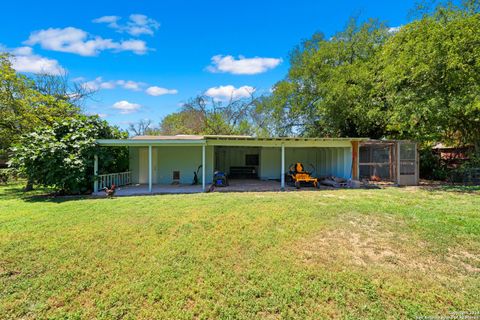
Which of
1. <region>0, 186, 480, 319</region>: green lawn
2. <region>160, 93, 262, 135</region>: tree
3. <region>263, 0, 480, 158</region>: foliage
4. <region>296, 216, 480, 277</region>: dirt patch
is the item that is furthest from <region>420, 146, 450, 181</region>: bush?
<region>160, 93, 262, 135</region>: tree

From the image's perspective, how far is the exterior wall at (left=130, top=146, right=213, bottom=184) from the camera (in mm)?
11992

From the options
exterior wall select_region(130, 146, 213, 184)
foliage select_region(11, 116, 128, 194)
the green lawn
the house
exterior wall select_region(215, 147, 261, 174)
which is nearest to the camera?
the green lawn

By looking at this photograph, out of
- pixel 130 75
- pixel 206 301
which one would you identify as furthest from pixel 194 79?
pixel 206 301

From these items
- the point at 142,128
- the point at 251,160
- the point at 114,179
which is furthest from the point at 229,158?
the point at 142,128

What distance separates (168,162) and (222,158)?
186 inches

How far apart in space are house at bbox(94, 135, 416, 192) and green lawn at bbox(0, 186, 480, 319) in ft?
13.0

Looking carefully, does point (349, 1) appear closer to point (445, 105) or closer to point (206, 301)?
point (445, 105)

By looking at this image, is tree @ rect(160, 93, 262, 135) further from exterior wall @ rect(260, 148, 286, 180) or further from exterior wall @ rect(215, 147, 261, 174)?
exterior wall @ rect(260, 148, 286, 180)

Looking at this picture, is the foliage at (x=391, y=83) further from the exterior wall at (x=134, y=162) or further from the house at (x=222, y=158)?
the exterior wall at (x=134, y=162)

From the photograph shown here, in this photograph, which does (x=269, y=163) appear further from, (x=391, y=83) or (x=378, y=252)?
(x=378, y=252)

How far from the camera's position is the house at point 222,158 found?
1009 centimetres

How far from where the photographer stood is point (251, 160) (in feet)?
52.0

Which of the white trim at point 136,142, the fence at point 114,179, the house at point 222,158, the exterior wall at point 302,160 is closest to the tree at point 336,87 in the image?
the exterior wall at point 302,160

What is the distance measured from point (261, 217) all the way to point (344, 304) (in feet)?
9.96
